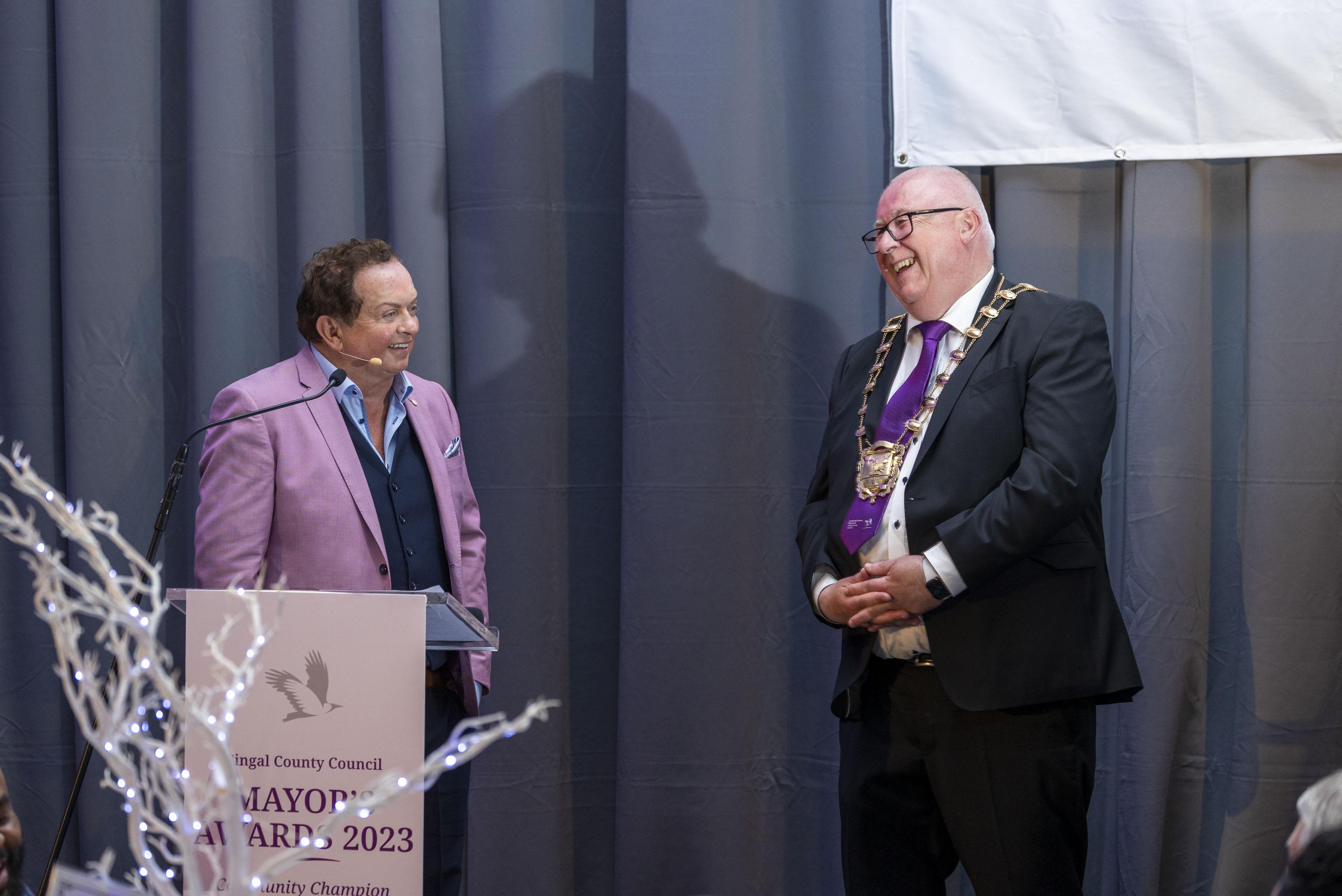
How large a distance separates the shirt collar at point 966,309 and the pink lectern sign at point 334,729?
103 centimetres

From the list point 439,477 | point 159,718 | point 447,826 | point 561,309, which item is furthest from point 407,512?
point 159,718

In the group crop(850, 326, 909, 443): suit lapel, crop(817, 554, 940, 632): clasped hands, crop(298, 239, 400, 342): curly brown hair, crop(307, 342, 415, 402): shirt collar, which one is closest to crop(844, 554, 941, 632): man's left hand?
crop(817, 554, 940, 632): clasped hands

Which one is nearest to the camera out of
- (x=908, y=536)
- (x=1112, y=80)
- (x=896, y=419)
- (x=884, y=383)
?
(x=908, y=536)

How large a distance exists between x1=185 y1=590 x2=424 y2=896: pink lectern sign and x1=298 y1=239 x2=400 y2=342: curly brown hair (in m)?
0.68

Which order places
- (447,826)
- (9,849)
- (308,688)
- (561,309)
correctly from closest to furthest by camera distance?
1. (9,849)
2. (308,688)
3. (447,826)
4. (561,309)

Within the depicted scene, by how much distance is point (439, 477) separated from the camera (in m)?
2.29

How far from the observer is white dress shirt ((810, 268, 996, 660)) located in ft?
6.30

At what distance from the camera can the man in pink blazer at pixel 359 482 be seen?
212cm

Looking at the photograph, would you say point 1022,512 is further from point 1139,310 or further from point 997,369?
point 1139,310

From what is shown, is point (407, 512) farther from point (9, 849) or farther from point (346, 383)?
point (9, 849)

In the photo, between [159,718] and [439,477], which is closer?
[159,718]

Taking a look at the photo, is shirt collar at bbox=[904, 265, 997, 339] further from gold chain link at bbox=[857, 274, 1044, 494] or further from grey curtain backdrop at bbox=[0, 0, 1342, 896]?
grey curtain backdrop at bbox=[0, 0, 1342, 896]

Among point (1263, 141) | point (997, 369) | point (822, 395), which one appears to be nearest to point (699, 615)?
point (822, 395)

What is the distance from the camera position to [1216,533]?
2697mm
